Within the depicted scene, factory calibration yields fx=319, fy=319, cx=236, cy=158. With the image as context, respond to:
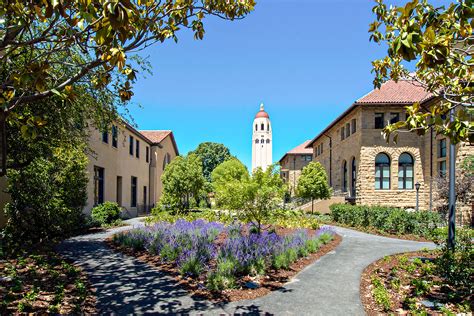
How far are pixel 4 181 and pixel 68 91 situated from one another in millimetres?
11269

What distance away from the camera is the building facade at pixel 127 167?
1948cm

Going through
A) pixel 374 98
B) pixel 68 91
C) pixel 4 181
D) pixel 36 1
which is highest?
pixel 374 98

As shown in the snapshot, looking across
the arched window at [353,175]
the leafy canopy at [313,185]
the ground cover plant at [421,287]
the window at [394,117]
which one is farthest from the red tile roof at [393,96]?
the ground cover plant at [421,287]

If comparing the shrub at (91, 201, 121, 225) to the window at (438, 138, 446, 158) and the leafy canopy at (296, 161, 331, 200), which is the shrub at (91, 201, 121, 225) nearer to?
the leafy canopy at (296, 161, 331, 200)

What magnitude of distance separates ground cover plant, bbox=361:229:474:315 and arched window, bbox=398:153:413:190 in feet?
53.4

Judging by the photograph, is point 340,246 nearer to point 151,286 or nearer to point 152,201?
point 151,286

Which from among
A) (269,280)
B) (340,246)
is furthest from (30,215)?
(340,246)

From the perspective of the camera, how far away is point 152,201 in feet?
109

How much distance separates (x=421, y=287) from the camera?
5809 millimetres

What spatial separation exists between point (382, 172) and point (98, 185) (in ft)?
65.0

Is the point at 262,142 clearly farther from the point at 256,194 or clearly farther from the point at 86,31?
the point at 86,31

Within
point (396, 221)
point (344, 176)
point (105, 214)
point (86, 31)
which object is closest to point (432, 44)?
point (86, 31)

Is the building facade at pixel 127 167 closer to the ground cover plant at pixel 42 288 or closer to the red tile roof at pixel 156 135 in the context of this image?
the red tile roof at pixel 156 135

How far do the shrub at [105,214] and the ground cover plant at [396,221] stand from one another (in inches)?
538
